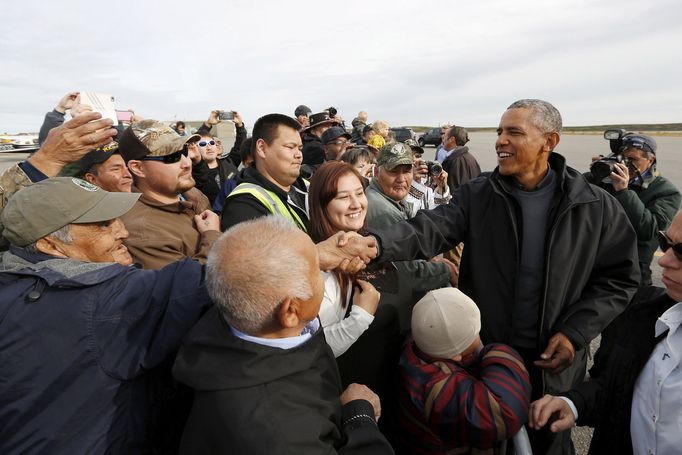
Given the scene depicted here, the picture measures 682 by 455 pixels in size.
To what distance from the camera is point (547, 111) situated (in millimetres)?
2316

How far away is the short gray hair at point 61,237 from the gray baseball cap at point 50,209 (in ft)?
0.07

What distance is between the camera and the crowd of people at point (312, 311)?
1.19m

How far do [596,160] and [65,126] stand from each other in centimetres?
432

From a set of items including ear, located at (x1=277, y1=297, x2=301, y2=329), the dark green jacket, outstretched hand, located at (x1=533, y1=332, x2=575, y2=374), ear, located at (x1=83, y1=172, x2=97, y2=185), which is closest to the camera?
ear, located at (x1=277, y1=297, x2=301, y2=329)

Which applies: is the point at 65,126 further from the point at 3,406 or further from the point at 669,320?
the point at 669,320

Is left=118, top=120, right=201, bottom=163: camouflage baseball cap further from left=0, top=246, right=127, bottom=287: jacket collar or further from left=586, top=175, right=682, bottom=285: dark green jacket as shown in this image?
left=586, top=175, right=682, bottom=285: dark green jacket

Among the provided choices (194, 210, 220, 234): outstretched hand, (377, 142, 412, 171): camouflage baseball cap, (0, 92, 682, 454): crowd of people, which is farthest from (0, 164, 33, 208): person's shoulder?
(377, 142, 412, 171): camouflage baseball cap

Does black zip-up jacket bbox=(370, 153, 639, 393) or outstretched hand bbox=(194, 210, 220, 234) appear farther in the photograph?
outstretched hand bbox=(194, 210, 220, 234)

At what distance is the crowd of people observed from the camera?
3.91ft

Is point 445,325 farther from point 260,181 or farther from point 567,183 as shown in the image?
point 260,181

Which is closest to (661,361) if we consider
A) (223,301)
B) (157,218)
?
(223,301)

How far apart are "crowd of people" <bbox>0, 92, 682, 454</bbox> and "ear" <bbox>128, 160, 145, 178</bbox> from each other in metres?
0.02

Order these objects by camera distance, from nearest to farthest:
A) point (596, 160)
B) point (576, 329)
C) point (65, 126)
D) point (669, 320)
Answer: point (669, 320), point (576, 329), point (65, 126), point (596, 160)

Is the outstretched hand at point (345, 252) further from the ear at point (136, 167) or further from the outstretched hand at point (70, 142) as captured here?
the outstretched hand at point (70, 142)
